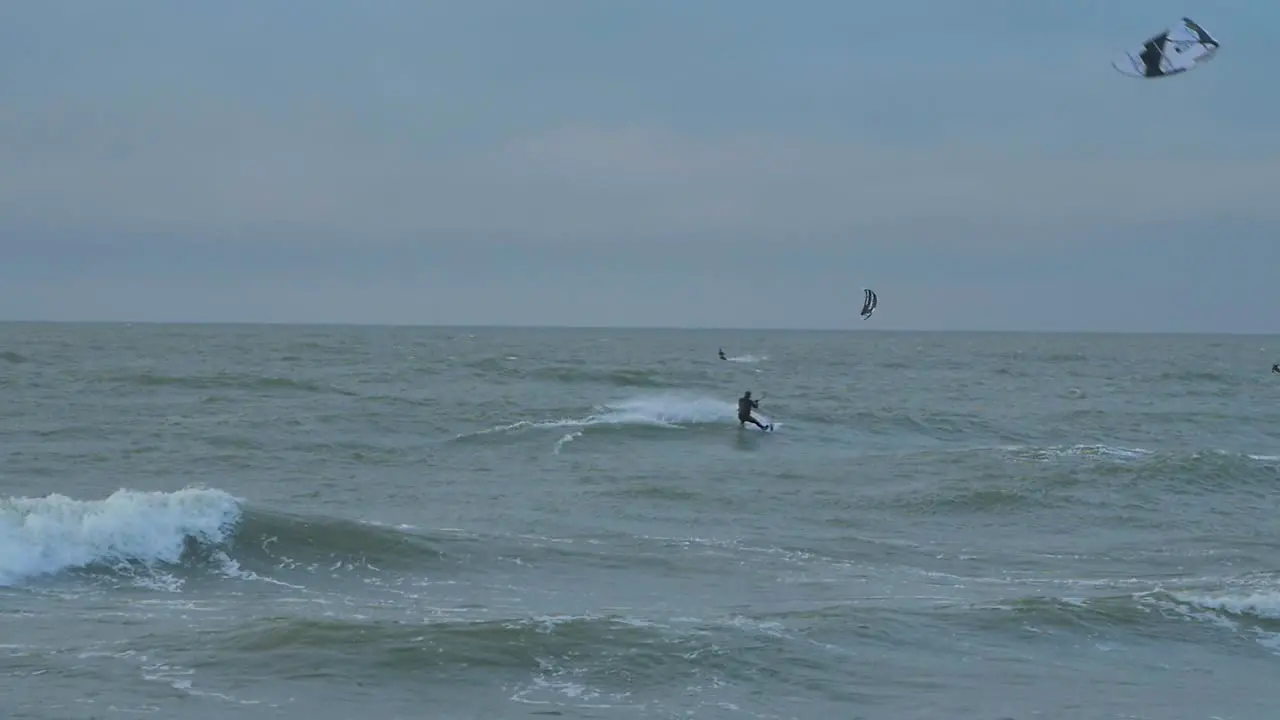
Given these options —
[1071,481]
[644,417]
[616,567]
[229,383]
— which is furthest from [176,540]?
[229,383]

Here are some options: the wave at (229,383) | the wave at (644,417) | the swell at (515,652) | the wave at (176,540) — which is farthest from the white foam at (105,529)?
the wave at (229,383)

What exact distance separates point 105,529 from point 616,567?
6.56 m

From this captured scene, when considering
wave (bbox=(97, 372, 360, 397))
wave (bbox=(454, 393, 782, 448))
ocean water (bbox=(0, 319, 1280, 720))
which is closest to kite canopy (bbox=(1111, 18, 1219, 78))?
ocean water (bbox=(0, 319, 1280, 720))

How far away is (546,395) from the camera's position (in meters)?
49.1

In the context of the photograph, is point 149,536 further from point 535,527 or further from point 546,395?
point 546,395

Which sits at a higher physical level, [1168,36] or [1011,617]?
[1168,36]

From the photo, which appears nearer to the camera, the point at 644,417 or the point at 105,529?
the point at 105,529

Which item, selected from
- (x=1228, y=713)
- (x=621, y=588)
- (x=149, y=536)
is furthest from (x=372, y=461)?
(x=1228, y=713)

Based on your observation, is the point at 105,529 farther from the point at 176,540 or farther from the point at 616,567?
the point at 616,567

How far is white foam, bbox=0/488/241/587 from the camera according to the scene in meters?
17.3

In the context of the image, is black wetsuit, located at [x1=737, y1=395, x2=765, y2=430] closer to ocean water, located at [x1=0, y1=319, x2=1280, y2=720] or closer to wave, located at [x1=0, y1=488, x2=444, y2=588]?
ocean water, located at [x1=0, y1=319, x2=1280, y2=720]

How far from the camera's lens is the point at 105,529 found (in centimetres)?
1836

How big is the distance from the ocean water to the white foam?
48 mm

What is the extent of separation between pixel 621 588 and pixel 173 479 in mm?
11751
